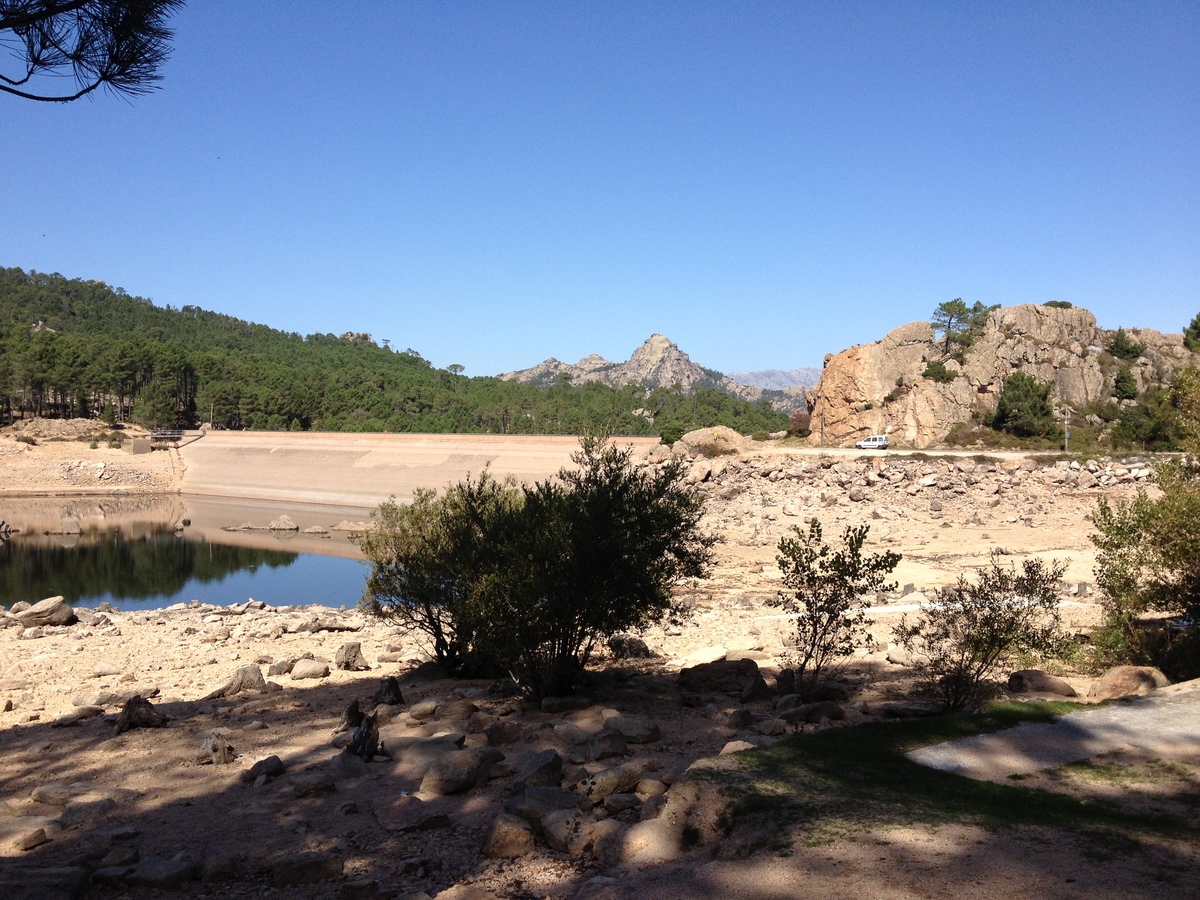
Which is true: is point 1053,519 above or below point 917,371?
below

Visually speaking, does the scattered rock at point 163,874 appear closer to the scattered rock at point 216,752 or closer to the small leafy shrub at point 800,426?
the scattered rock at point 216,752

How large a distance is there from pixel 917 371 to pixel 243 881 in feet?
194

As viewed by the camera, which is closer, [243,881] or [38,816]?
[243,881]

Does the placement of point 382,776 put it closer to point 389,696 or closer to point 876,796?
point 389,696

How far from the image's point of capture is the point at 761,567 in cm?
2881

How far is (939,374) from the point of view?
58.6m

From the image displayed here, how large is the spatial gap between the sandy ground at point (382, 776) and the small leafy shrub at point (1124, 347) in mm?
41420

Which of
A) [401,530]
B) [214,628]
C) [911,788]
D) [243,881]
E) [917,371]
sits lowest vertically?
[214,628]

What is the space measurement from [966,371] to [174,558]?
162ft

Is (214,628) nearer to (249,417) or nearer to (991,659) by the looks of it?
(991,659)

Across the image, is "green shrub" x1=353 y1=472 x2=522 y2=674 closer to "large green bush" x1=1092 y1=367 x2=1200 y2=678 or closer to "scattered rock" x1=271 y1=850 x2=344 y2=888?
"scattered rock" x1=271 y1=850 x2=344 y2=888

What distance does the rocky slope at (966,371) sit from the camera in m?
57.0

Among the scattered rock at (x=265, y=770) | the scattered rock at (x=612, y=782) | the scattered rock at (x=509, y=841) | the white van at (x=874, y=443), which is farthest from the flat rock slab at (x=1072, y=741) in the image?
the white van at (x=874, y=443)

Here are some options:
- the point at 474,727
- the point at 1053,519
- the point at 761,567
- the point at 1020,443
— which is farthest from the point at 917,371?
the point at 474,727
